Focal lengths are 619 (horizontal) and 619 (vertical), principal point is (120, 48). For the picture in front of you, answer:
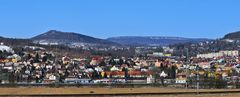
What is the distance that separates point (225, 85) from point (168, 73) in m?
68.5

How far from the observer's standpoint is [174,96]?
54844 millimetres

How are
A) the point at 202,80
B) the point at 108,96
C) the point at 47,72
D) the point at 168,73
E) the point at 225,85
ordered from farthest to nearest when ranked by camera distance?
the point at 47,72
the point at 168,73
the point at 202,80
the point at 225,85
the point at 108,96

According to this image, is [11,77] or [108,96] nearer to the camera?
[108,96]

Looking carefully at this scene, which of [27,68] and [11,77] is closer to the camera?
[11,77]

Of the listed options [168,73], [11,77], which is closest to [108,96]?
[11,77]

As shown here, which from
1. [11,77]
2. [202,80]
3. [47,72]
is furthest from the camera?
[47,72]

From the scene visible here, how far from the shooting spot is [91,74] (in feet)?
598

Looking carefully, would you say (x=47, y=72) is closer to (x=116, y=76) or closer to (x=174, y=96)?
(x=116, y=76)

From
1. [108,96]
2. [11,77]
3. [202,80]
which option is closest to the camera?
[108,96]

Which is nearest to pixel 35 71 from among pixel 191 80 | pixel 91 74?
pixel 91 74

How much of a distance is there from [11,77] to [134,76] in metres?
43.2

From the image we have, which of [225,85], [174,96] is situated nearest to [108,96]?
[174,96]

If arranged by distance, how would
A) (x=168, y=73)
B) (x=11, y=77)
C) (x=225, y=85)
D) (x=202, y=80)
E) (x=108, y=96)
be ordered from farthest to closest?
1. (x=168, y=73)
2. (x=11, y=77)
3. (x=202, y=80)
4. (x=225, y=85)
5. (x=108, y=96)

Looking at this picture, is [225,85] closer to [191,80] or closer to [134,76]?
[191,80]
